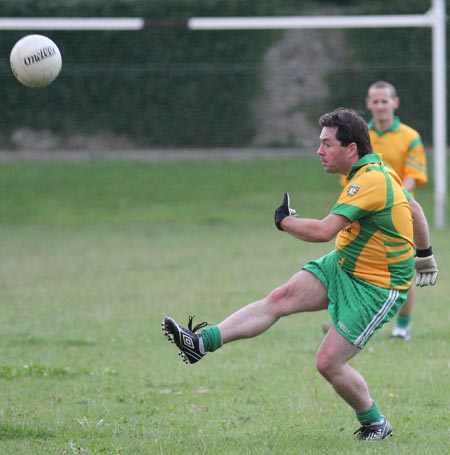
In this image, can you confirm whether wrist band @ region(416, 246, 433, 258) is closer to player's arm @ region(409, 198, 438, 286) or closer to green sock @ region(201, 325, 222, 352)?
player's arm @ region(409, 198, 438, 286)

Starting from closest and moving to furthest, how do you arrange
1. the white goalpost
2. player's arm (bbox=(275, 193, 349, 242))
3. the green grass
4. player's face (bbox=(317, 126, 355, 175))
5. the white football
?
1. player's arm (bbox=(275, 193, 349, 242))
2. player's face (bbox=(317, 126, 355, 175))
3. the green grass
4. the white football
5. the white goalpost

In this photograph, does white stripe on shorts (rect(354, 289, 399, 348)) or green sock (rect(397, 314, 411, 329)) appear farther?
green sock (rect(397, 314, 411, 329))

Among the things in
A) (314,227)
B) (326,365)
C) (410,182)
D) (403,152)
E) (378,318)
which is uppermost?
(314,227)

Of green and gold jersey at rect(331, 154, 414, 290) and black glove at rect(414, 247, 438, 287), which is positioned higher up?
green and gold jersey at rect(331, 154, 414, 290)

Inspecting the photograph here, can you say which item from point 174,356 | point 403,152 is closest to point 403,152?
point 403,152

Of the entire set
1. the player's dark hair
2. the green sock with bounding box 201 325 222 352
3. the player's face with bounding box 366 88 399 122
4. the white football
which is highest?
the white football

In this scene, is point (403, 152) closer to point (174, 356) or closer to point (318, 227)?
point (174, 356)

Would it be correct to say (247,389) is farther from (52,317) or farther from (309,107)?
(309,107)

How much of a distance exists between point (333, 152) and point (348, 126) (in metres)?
0.17

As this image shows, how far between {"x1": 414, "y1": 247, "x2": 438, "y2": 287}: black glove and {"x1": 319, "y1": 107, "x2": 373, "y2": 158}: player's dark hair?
93 cm

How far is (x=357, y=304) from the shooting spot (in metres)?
5.57

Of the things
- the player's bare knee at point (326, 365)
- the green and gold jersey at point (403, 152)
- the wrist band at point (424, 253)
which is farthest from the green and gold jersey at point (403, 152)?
the player's bare knee at point (326, 365)

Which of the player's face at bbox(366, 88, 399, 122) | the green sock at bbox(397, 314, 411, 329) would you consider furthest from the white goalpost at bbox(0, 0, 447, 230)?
the green sock at bbox(397, 314, 411, 329)

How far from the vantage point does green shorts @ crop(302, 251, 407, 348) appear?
554 centimetres
